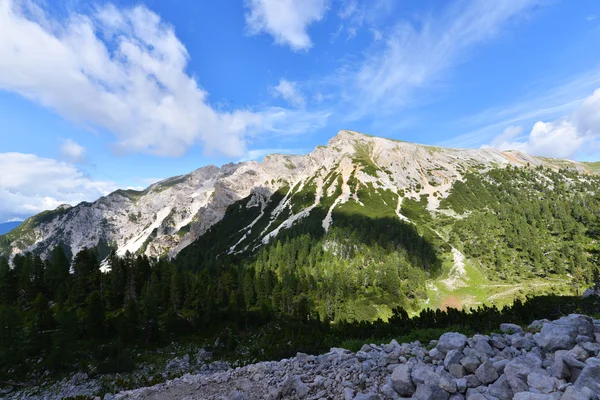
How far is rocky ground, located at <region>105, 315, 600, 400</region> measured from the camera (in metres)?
9.32

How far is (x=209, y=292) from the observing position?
74.7m

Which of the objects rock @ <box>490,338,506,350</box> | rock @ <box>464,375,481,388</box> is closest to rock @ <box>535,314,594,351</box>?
rock @ <box>490,338,506,350</box>

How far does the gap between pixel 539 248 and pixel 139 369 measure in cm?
18456

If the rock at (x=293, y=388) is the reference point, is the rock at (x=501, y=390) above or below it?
above

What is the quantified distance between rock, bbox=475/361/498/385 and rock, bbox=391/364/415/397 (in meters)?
2.46

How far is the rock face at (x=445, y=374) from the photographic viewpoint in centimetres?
927

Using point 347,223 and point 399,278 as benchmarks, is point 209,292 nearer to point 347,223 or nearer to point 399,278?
point 399,278

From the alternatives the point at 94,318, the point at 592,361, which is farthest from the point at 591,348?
the point at 94,318

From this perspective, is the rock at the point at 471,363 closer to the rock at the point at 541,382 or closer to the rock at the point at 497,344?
the rock at the point at 541,382

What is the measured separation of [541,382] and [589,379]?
124cm

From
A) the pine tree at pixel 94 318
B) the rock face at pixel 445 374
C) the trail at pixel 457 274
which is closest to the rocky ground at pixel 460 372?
the rock face at pixel 445 374

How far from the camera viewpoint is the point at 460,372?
11219 mm

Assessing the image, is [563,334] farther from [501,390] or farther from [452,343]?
[501,390]

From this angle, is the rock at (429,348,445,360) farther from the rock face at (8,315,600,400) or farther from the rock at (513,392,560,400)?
the rock at (513,392,560,400)
